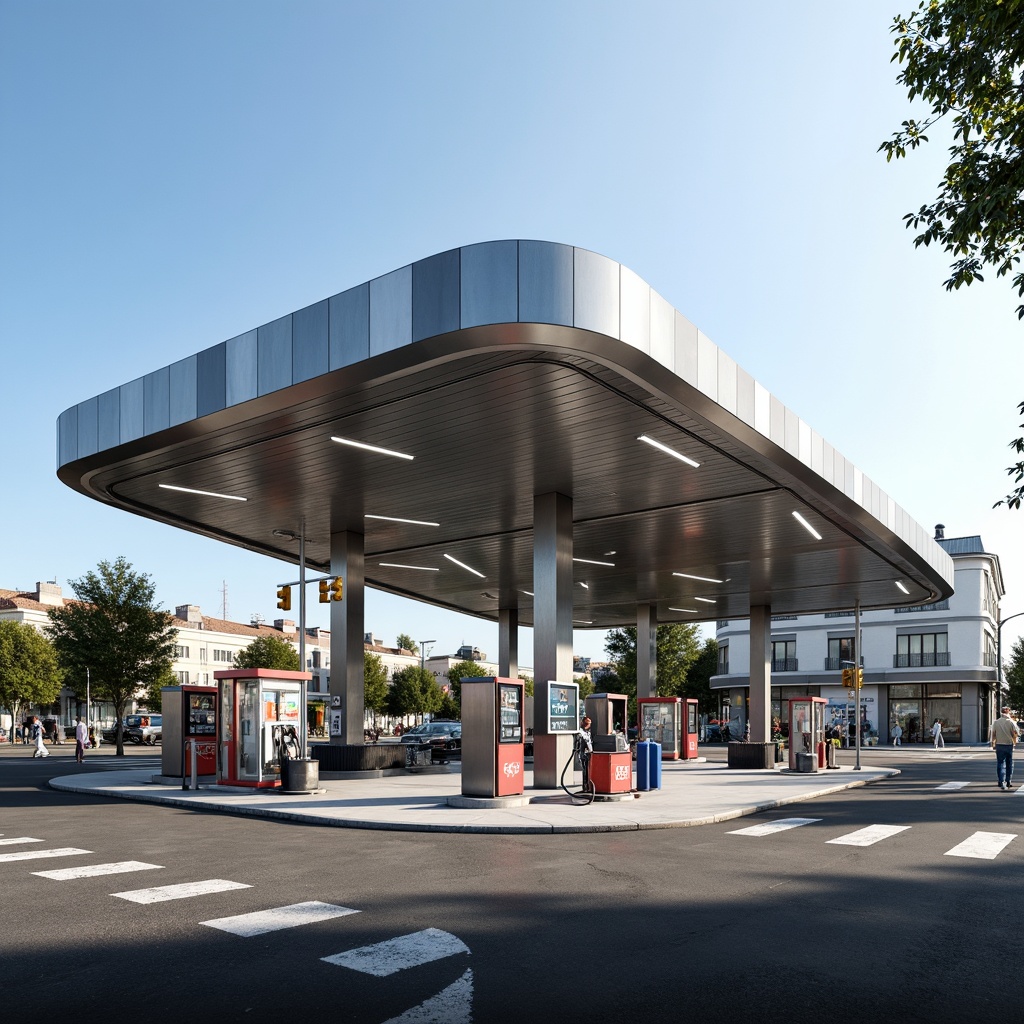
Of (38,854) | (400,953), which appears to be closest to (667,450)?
(38,854)

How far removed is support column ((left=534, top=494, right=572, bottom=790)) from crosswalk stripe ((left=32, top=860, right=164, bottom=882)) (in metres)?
10.1

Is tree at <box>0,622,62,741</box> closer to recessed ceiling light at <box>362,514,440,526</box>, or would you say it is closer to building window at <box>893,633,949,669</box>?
recessed ceiling light at <box>362,514,440,526</box>

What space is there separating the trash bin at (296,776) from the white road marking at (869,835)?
1104 centimetres

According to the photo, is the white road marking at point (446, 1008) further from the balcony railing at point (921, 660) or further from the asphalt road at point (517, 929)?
the balcony railing at point (921, 660)

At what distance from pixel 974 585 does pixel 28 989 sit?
67.6 metres

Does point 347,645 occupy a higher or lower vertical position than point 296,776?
higher

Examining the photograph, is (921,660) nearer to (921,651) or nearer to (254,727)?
(921,651)

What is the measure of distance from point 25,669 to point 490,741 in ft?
199

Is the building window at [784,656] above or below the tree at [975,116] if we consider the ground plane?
below

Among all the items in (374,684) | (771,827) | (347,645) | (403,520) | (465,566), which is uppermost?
(403,520)

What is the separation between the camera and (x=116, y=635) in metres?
43.5

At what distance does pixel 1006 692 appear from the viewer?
83.4m

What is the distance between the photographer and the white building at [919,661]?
64.3 metres

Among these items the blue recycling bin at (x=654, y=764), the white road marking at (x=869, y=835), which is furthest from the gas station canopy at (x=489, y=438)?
the white road marking at (x=869, y=835)
